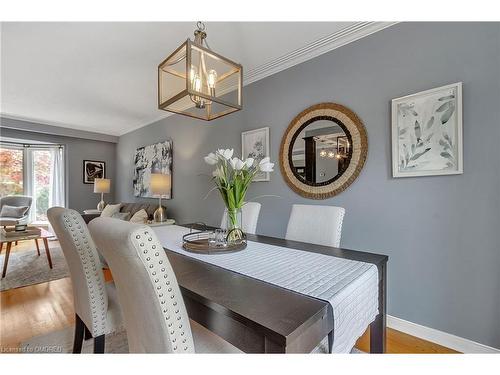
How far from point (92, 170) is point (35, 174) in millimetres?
1258

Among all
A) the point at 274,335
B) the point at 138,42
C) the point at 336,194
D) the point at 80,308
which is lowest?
the point at 80,308

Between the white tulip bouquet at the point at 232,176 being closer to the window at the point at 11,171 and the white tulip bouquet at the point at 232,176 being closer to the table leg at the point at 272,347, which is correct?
the table leg at the point at 272,347

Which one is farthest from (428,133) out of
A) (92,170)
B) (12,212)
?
(12,212)

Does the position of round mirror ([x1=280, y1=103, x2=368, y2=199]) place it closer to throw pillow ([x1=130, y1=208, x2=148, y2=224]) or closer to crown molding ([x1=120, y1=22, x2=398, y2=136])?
crown molding ([x1=120, y1=22, x2=398, y2=136])

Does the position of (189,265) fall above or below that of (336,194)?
below

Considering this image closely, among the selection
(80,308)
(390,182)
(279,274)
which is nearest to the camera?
(279,274)

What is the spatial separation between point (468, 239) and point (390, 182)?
0.57 metres

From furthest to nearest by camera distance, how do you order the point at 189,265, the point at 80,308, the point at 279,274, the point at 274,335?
the point at 80,308 → the point at 189,265 → the point at 279,274 → the point at 274,335

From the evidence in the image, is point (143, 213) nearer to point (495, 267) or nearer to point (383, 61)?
point (383, 61)

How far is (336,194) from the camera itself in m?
2.10

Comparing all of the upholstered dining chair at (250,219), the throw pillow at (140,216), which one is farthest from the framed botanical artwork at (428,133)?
the throw pillow at (140,216)

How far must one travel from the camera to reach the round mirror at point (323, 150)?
78.6 inches

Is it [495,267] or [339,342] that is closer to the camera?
[339,342]

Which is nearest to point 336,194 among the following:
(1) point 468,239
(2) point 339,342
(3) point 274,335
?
(1) point 468,239
